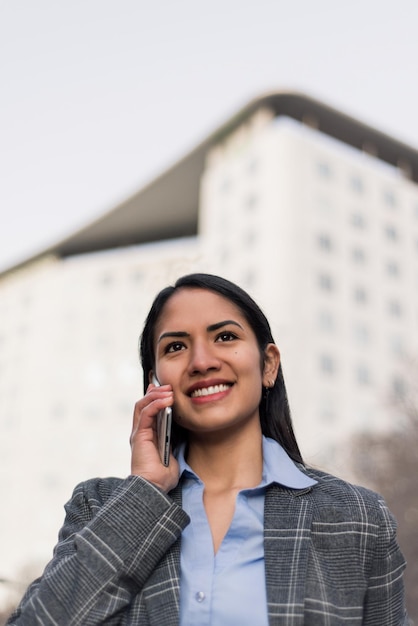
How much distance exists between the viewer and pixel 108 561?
5.50ft

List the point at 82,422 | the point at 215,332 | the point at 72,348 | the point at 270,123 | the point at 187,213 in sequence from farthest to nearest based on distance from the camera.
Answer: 1. the point at 187,213
2. the point at 72,348
3. the point at 82,422
4. the point at 270,123
5. the point at 215,332

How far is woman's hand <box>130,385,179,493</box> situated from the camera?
187 cm

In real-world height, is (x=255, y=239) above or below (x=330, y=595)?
above

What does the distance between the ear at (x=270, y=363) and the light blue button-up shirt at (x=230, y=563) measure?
1.00ft

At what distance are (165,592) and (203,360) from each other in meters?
0.58

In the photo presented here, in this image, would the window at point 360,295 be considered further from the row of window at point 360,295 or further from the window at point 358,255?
the window at point 358,255

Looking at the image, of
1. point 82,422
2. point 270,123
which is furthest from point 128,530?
point 82,422

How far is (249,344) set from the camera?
6.75 ft

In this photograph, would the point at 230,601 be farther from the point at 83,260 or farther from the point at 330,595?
the point at 83,260

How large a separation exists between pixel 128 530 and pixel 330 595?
480 millimetres

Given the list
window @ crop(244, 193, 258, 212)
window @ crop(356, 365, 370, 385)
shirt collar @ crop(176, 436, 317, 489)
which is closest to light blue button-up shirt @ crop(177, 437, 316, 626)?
shirt collar @ crop(176, 436, 317, 489)

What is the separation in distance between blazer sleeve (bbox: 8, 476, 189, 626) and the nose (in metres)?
0.33

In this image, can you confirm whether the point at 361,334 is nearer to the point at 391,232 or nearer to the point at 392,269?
the point at 392,269

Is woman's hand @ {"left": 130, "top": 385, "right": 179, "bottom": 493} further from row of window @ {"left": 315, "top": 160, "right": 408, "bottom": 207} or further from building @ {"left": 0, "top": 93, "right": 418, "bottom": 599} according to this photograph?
row of window @ {"left": 315, "top": 160, "right": 408, "bottom": 207}
